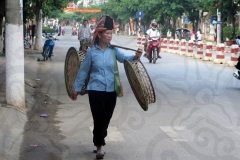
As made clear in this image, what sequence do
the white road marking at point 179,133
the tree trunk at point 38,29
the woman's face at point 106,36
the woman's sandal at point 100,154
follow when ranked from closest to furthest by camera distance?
the woman's face at point 106,36 → the woman's sandal at point 100,154 → the white road marking at point 179,133 → the tree trunk at point 38,29

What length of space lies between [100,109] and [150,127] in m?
2.64

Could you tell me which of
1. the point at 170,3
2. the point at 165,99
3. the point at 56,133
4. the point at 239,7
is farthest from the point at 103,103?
the point at 170,3

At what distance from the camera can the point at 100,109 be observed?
729 centimetres

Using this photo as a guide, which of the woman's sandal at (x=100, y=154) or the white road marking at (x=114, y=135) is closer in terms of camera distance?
the woman's sandal at (x=100, y=154)

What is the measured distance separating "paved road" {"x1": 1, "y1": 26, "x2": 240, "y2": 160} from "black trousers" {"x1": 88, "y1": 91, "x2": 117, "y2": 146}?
37 centimetres

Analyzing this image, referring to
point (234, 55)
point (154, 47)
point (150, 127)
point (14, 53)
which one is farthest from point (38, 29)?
point (150, 127)

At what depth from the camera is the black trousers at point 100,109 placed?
286 inches

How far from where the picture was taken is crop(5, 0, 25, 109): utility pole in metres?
11.1

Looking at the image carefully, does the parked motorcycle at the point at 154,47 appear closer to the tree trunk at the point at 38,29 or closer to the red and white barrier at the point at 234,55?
A: the red and white barrier at the point at 234,55

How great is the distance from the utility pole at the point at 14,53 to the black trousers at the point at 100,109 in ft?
13.4

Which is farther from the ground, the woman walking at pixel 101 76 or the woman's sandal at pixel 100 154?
the woman walking at pixel 101 76

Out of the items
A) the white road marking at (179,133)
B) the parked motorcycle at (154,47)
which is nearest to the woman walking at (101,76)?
the white road marking at (179,133)

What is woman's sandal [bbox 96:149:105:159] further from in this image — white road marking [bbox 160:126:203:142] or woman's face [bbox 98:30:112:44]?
white road marking [bbox 160:126:203:142]

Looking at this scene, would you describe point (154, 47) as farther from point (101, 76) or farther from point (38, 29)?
point (101, 76)
